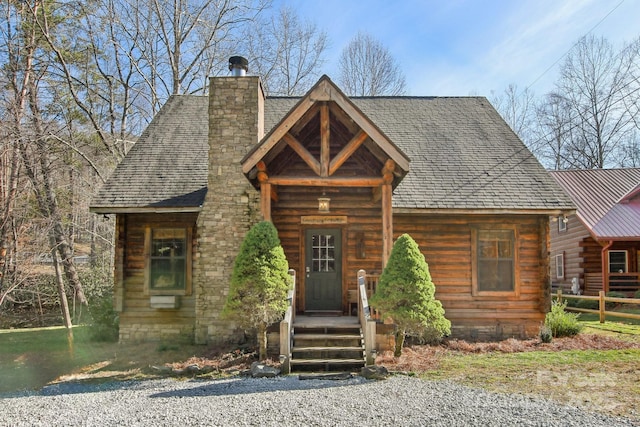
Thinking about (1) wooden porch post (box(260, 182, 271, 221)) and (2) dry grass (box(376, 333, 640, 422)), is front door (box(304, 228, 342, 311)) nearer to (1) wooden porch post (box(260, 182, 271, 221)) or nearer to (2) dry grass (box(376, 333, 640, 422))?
(1) wooden porch post (box(260, 182, 271, 221))

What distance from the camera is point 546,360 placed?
9.19m

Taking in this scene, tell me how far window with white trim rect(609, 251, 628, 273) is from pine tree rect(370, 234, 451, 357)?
15.3 metres

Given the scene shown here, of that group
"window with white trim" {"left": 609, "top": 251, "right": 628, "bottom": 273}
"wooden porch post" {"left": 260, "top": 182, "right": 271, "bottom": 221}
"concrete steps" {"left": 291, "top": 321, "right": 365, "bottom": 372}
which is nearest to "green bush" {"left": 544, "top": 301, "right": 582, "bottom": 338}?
"concrete steps" {"left": 291, "top": 321, "right": 365, "bottom": 372}

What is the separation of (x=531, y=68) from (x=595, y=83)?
66.9 ft

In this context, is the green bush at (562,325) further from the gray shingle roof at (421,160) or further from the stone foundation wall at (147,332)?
the stone foundation wall at (147,332)

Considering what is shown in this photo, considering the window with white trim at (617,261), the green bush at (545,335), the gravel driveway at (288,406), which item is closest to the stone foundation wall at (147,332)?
the gravel driveway at (288,406)

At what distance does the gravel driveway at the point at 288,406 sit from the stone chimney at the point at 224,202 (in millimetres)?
3138

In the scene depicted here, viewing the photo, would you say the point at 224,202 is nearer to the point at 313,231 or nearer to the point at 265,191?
the point at 265,191

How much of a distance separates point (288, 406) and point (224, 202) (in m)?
5.90

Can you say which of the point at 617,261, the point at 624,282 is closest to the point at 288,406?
the point at 624,282

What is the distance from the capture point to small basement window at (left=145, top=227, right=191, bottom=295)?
12219 millimetres

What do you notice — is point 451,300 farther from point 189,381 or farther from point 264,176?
point 189,381

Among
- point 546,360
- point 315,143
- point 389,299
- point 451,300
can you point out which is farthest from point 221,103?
point 546,360

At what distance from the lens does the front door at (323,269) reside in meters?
12.0
